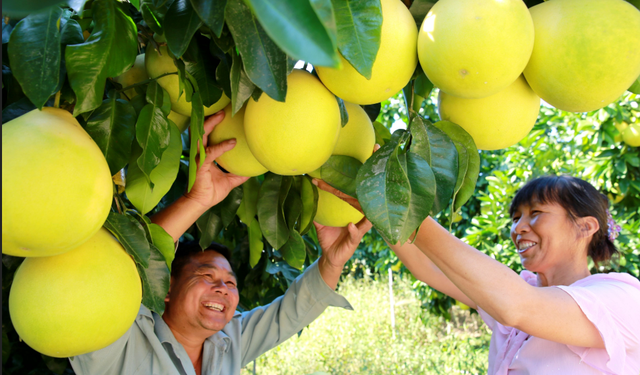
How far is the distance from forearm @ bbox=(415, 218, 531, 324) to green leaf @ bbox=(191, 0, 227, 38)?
29.1 inches

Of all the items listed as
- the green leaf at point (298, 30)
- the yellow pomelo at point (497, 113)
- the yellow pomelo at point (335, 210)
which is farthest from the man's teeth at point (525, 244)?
the green leaf at point (298, 30)

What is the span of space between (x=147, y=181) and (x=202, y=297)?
3.41 feet

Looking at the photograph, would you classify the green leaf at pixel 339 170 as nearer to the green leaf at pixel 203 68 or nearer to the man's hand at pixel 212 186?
the green leaf at pixel 203 68

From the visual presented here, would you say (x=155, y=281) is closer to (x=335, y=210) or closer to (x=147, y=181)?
(x=147, y=181)

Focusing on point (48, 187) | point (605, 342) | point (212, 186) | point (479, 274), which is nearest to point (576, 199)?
point (605, 342)

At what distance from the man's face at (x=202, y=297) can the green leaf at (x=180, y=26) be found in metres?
1.23

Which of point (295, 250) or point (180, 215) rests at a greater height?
point (180, 215)

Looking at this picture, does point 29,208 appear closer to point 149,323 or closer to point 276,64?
point 276,64

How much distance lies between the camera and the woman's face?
1.63m

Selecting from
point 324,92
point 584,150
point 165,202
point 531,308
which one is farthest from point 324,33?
point 584,150

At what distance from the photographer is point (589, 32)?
63 cm

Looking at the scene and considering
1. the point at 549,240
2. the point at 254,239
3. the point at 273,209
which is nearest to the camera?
the point at 273,209

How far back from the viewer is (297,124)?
0.70 meters

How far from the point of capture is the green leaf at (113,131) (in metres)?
0.70
